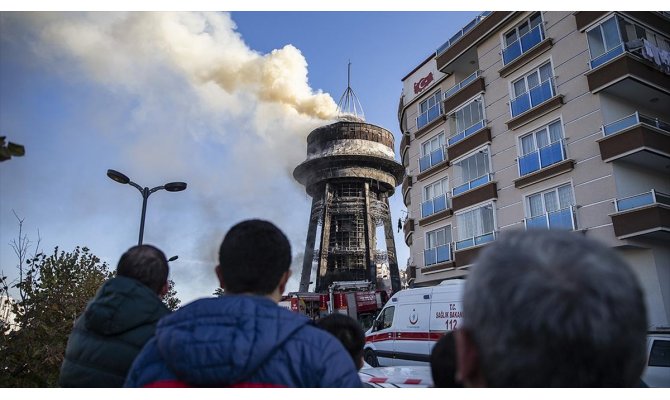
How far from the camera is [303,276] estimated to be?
1821 inches

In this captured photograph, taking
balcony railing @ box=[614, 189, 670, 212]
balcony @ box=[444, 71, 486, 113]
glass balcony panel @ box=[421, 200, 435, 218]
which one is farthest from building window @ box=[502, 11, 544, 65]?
balcony railing @ box=[614, 189, 670, 212]

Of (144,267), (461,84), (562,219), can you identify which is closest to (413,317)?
(562,219)

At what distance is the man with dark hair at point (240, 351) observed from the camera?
150cm

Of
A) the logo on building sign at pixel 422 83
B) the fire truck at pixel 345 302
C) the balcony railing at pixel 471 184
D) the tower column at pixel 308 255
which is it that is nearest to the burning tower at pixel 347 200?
the tower column at pixel 308 255

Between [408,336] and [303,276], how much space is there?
34.3 m

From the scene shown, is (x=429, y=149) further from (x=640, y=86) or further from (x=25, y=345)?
(x=25, y=345)

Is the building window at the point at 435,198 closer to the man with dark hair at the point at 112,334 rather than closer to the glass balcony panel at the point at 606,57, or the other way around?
the glass balcony panel at the point at 606,57

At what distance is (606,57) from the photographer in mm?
15734

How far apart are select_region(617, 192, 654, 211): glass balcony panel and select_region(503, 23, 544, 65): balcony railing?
25.3 feet

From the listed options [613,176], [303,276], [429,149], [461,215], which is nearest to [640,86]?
[613,176]

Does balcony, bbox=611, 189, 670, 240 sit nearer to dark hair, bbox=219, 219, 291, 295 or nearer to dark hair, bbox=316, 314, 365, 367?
dark hair, bbox=316, 314, 365, 367

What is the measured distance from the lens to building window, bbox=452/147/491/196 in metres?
20.1

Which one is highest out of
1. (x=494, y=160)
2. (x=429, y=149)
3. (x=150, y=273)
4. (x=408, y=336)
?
(x=429, y=149)

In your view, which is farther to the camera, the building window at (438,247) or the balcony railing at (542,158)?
the building window at (438,247)
